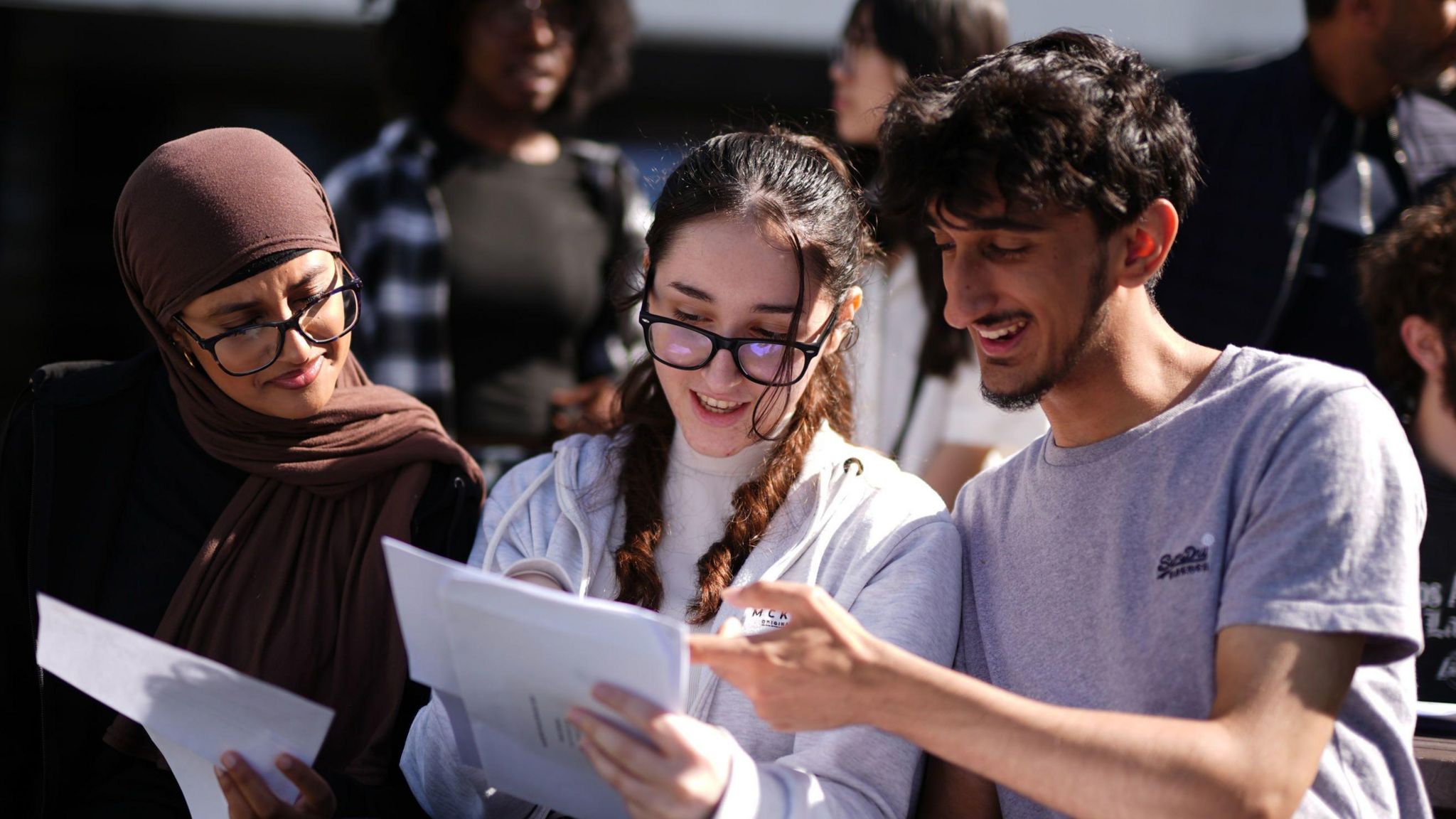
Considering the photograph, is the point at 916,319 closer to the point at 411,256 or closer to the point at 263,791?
the point at 411,256

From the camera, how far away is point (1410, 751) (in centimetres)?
197

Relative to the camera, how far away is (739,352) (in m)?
2.33

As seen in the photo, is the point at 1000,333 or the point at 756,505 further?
the point at 756,505

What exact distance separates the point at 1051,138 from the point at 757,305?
0.60 meters

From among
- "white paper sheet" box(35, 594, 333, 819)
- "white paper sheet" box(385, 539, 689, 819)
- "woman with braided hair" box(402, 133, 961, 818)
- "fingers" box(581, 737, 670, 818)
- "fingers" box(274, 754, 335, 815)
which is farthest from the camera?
"woman with braided hair" box(402, 133, 961, 818)

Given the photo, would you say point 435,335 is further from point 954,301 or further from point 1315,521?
point 1315,521

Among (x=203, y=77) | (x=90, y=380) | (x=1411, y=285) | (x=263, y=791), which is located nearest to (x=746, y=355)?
(x=263, y=791)

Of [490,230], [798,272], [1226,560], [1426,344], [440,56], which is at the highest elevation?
[440,56]

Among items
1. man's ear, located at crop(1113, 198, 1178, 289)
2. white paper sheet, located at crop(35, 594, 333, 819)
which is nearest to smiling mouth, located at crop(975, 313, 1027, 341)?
man's ear, located at crop(1113, 198, 1178, 289)

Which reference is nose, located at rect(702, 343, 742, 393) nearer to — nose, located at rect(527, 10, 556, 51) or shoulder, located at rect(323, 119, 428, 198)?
shoulder, located at rect(323, 119, 428, 198)

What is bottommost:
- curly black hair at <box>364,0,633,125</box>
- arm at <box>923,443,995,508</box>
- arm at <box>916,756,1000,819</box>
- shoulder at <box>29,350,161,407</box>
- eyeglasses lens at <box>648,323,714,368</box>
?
arm at <box>916,756,1000,819</box>

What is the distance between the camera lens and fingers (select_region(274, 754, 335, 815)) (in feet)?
6.56

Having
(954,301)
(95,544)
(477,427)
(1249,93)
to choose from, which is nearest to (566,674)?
(954,301)

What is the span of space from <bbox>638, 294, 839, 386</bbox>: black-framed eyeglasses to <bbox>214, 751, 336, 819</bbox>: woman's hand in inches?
34.9
